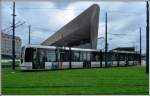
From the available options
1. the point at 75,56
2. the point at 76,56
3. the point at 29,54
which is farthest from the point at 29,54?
the point at 76,56

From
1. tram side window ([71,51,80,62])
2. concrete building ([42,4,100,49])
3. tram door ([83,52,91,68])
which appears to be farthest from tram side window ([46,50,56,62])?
concrete building ([42,4,100,49])

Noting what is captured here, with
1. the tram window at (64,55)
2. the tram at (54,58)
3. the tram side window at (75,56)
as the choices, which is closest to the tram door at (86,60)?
the tram at (54,58)

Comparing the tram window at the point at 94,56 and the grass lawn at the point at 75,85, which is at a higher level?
the tram window at the point at 94,56

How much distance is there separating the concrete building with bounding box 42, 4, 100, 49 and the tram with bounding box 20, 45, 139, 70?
16.5 metres

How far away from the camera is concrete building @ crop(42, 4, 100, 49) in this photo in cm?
6327

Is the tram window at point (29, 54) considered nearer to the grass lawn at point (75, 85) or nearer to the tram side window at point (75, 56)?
the tram side window at point (75, 56)

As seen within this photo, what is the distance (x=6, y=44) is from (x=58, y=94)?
49763mm

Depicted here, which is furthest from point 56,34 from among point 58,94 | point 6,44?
point 58,94

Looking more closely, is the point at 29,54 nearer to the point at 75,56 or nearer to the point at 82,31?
the point at 75,56

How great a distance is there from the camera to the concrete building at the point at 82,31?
208 ft

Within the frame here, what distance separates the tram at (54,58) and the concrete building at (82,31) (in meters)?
16.5

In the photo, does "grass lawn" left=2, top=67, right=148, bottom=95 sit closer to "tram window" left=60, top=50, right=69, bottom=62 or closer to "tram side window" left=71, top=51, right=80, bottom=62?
"tram window" left=60, top=50, right=69, bottom=62

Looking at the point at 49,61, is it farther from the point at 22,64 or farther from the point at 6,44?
the point at 6,44

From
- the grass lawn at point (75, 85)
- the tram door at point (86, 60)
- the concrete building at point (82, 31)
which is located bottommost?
the grass lawn at point (75, 85)
